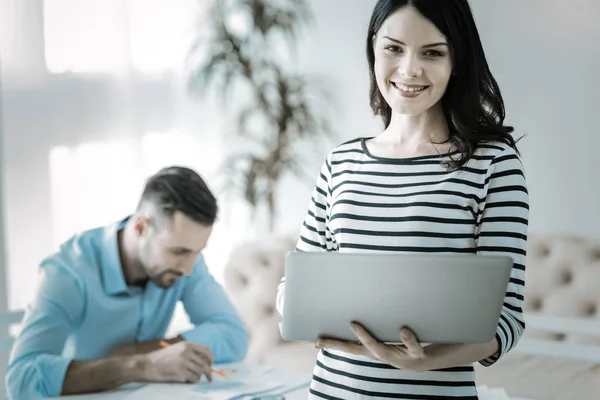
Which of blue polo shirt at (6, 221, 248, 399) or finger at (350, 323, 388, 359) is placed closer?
finger at (350, 323, 388, 359)

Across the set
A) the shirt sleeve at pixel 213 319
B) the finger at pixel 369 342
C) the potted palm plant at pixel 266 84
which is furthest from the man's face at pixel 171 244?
the potted palm plant at pixel 266 84

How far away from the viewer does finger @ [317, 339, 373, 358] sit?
1063 millimetres

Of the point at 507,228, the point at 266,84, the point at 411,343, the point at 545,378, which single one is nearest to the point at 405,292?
the point at 411,343

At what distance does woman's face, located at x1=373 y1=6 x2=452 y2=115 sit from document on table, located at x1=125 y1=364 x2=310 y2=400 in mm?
772

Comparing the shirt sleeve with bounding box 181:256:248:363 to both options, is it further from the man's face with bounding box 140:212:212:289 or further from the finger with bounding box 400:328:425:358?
the finger with bounding box 400:328:425:358

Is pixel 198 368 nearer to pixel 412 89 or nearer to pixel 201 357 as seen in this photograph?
pixel 201 357

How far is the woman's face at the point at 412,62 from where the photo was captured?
116 cm

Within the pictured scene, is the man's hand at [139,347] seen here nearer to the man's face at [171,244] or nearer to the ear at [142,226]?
the man's face at [171,244]

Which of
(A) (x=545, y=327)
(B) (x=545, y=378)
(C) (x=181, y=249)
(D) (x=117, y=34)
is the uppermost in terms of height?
(D) (x=117, y=34)

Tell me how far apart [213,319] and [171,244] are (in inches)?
10.7

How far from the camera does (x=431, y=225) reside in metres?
1.11

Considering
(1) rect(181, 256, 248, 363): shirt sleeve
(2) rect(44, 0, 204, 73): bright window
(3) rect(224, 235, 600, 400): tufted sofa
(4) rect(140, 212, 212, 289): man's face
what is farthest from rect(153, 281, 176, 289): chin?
(2) rect(44, 0, 204, 73): bright window

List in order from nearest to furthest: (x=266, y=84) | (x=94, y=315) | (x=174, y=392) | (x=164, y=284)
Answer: (x=174, y=392) < (x=94, y=315) < (x=164, y=284) < (x=266, y=84)

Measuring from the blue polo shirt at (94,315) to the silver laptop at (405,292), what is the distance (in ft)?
3.08
